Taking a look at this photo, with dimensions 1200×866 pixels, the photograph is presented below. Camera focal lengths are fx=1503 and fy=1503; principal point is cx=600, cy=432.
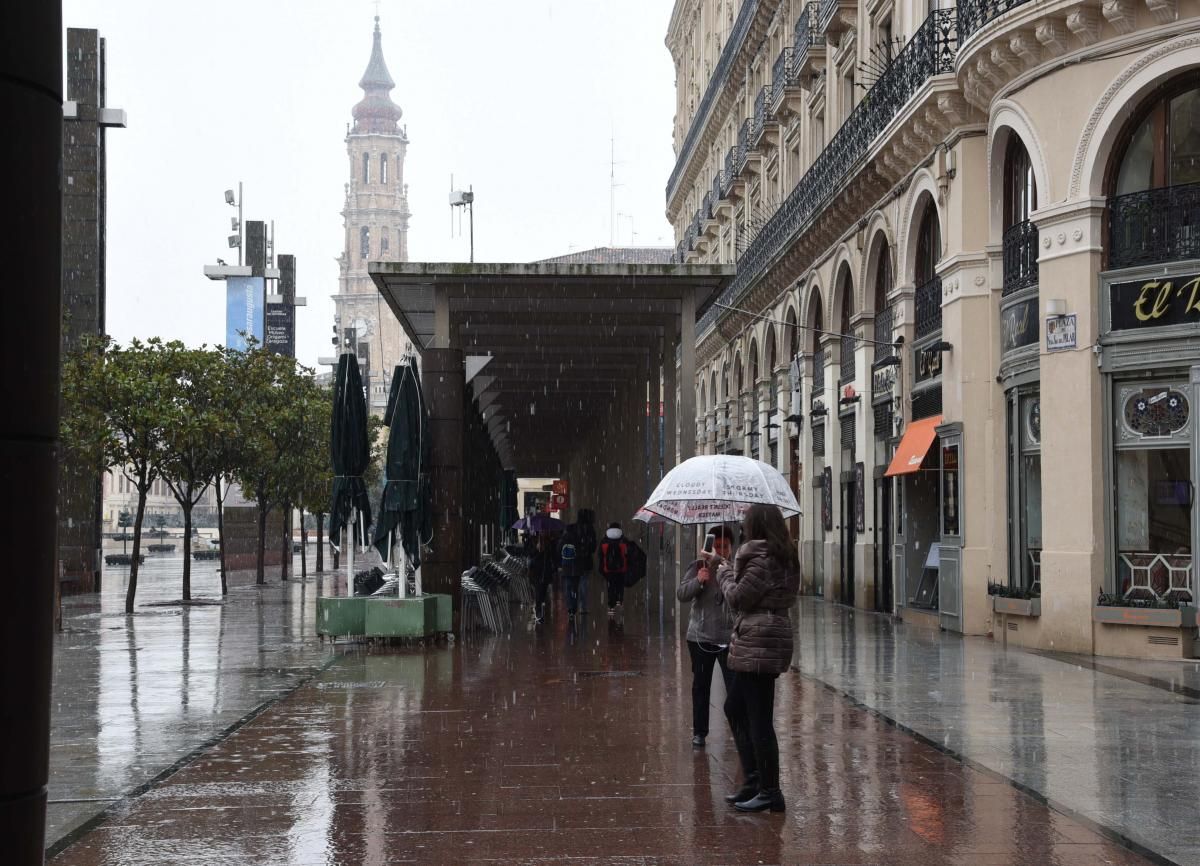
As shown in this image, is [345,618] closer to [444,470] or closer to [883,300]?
[444,470]

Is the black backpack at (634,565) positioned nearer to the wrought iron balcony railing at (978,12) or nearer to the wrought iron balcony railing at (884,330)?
the wrought iron balcony railing at (884,330)

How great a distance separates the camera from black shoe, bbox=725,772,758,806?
7.88 meters

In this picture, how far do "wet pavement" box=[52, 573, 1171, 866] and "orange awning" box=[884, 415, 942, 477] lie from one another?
29.3 feet

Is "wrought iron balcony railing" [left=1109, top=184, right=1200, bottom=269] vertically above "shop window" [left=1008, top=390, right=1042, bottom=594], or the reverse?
"wrought iron balcony railing" [left=1109, top=184, right=1200, bottom=269]

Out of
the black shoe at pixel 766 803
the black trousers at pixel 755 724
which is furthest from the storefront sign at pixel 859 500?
the black shoe at pixel 766 803

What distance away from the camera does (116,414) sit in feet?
84.9

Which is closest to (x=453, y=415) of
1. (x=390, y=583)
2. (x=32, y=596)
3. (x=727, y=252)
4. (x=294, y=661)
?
(x=390, y=583)

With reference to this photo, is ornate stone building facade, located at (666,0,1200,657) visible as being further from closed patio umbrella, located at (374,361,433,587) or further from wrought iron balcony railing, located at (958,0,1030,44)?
closed patio umbrella, located at (374,361,433,587)

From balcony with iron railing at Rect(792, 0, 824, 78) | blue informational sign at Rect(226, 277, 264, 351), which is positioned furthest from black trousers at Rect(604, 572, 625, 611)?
blue informational sign at Rect(226, 277, 264, 351)

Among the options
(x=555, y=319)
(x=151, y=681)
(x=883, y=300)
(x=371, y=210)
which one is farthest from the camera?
(x=371, y=210)

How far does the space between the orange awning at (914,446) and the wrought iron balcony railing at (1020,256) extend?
108 inches

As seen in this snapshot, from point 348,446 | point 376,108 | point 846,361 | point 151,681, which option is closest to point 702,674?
point 151,681

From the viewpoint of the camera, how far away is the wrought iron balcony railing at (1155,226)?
16984mm

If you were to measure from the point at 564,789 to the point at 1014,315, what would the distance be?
43.4ft
